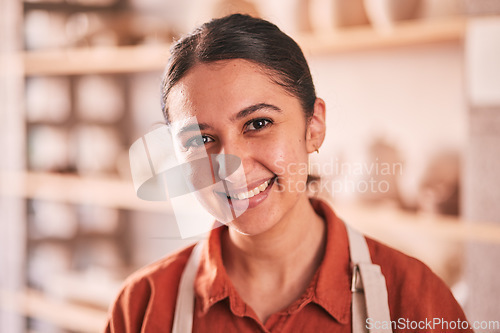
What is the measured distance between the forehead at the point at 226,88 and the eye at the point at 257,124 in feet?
0.05

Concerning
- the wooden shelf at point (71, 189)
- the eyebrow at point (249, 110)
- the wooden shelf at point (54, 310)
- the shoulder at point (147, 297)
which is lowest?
the wooden shelf at point (54, 310)

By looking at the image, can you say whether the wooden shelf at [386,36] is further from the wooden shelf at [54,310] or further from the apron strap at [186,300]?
the wooden shelf at [54,310]

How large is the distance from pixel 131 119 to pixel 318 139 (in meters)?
0.98

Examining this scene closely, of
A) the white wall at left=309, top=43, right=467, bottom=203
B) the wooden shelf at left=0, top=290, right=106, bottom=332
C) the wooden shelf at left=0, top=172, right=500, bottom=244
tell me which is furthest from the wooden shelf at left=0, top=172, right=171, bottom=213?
the white wall at left=309, top=43, right=467, bottom=203

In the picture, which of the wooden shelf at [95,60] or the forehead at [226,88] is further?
the wooden shelf at [95,60]

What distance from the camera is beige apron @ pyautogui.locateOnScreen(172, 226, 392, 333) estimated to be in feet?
1.49

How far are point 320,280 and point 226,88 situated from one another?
0.23 metres

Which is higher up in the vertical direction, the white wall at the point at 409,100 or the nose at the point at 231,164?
the white wall at the point at 409,100

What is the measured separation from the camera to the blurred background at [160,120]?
27.3 inches

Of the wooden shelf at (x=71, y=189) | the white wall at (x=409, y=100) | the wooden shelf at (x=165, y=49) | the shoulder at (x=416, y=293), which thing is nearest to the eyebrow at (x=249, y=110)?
the wooden shelf at (x=165, y=49)

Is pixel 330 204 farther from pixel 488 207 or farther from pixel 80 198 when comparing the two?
pixel 80 198

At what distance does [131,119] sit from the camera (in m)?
1.34

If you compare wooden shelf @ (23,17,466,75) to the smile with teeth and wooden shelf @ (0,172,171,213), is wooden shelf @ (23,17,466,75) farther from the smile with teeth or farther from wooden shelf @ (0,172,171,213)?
wooden shelf @ (0,172,171,213)

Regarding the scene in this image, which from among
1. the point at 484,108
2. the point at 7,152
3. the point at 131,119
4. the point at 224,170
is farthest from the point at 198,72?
the point at 7,152
